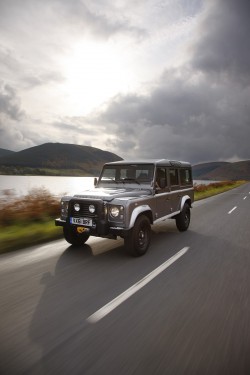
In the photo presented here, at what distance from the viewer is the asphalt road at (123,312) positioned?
8.30 feet

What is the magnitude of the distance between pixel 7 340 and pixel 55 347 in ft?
1.71

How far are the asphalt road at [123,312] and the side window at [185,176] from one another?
3.07 m

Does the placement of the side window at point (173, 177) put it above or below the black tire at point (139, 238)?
above

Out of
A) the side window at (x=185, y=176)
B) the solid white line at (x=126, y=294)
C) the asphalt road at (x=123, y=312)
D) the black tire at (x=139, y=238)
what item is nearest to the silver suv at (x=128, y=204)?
the black tire at (x=139, y=238)

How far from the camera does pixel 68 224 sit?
19.7 feet

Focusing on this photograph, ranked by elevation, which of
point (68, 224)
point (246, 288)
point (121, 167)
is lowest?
point (246, 288)

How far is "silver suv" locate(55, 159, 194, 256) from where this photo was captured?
5.61m

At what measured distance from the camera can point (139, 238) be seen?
236 inches

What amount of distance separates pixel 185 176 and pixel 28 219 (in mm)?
5418

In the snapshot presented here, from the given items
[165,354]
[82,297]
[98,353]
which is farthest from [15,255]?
[165,354]

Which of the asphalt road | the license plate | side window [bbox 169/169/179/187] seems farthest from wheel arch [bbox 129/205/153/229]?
side window [bbox 169/169/179/187]

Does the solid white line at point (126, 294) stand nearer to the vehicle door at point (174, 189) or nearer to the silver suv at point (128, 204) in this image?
the silver suv at point (128, 204)

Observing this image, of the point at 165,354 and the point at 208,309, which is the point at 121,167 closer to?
the point at 208,309

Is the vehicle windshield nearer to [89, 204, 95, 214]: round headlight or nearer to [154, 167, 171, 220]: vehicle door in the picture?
[154, 167, 171, 220]: vehicle door
